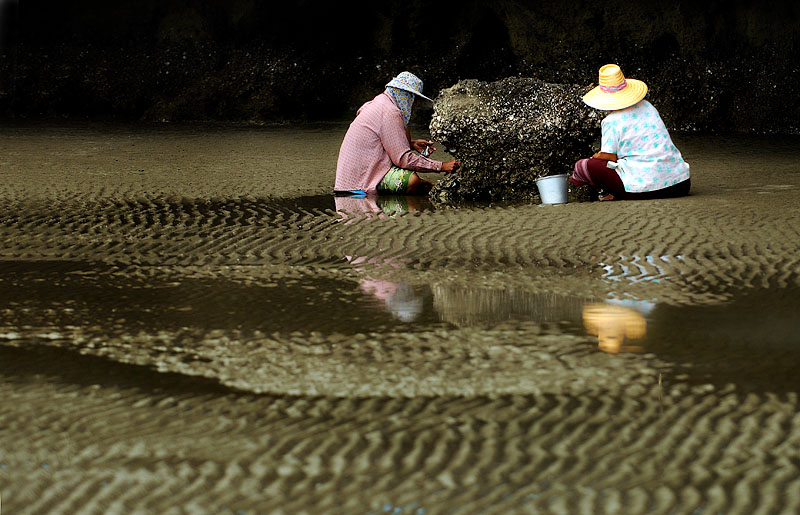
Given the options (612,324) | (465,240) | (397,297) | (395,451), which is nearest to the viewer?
(395,451)

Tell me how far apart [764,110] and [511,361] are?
30.0 ft

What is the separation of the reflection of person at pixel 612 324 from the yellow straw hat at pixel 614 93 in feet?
7.27

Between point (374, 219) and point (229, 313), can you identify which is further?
point (374, 219)

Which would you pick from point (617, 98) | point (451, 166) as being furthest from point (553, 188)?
point (451, 166)

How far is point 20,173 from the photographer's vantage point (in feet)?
23.5

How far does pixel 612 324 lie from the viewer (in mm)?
3283

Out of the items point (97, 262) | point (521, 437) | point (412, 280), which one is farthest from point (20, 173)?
point (521, 437)

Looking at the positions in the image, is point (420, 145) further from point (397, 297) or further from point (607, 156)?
point (397, 297)

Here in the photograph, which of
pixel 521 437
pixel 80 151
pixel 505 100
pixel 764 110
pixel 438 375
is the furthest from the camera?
pixel 764 110

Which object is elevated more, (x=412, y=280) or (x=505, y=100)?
(x=505, y=100)

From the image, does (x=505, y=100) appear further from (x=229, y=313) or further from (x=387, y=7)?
(x=387, y=7)

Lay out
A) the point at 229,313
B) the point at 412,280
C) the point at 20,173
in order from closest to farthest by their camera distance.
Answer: the point at 229,313 < the point at 412,280 < the point at 20,173

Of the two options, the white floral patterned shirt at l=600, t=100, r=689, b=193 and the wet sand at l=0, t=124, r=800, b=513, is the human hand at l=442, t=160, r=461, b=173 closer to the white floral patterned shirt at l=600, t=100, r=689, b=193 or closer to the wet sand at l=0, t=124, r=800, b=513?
the wet sand at l=0, t=124, r=800, b=513

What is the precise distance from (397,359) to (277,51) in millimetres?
10858
